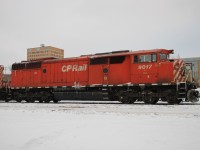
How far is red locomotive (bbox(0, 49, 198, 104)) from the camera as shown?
16891 mm

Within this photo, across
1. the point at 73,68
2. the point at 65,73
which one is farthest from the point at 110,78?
the point at 65,73

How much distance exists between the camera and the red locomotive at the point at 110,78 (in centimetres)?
1689

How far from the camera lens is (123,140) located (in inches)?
207

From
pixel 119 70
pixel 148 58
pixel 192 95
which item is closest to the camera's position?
pixel 192 95

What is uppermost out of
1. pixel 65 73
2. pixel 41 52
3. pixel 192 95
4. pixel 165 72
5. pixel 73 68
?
pixel 41 52

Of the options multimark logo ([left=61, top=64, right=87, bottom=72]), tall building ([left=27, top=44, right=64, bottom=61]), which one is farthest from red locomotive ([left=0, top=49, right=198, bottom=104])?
tall building ([left=27, top=44, right=64, bottom=61])

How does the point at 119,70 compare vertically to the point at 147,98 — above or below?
above

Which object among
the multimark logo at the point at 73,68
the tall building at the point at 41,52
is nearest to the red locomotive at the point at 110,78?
the multimark logo at the point at 73,68

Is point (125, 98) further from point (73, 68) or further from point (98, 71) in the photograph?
point (73, 68)

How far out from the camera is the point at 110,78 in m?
19.2

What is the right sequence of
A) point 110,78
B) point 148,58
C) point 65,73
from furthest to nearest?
point 65,73 → point 110,78 → point 148,58

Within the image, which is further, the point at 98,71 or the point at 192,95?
the point at 98,71

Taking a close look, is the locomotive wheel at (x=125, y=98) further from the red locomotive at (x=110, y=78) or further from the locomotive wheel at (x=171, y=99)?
the locomotive wheel at (x=171, y=99)

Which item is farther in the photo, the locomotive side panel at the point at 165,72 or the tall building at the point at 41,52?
the tall building at the point at 41,52
